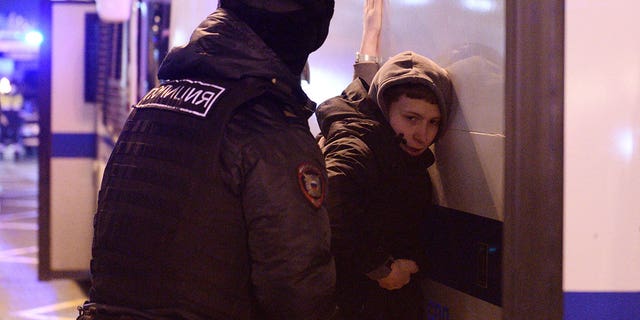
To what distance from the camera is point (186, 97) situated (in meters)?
2.13

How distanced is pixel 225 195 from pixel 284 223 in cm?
14

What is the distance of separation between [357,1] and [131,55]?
3406 mm

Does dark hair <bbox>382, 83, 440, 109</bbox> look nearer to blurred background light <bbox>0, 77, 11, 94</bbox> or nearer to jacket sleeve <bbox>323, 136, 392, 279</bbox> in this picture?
jacket sleeve <bbox>323, 136, 392, 279</bbox>

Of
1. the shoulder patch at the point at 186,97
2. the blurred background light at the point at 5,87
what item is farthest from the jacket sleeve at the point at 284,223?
the blurred background light at the point at 5,87

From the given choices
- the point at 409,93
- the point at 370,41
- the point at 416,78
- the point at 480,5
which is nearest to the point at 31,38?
the point at 370,41

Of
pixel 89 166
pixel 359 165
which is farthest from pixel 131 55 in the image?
pixel 359 165

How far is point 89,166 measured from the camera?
7.64 meters

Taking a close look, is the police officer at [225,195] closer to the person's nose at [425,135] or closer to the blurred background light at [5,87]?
the person's nose at [425,135]

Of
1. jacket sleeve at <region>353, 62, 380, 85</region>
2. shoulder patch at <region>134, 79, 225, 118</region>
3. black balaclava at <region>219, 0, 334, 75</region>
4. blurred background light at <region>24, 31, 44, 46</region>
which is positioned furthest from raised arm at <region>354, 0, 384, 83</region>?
blurred background light at <region>24, 31, 44, 46</region>

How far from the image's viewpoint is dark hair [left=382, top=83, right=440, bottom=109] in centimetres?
267

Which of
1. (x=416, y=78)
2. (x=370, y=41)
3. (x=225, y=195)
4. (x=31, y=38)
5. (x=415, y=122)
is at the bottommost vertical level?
(x=225, y=195)

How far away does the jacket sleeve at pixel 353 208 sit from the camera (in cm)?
264

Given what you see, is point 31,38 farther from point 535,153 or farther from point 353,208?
point 535,153

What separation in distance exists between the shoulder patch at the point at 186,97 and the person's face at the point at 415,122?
2.49 feet
